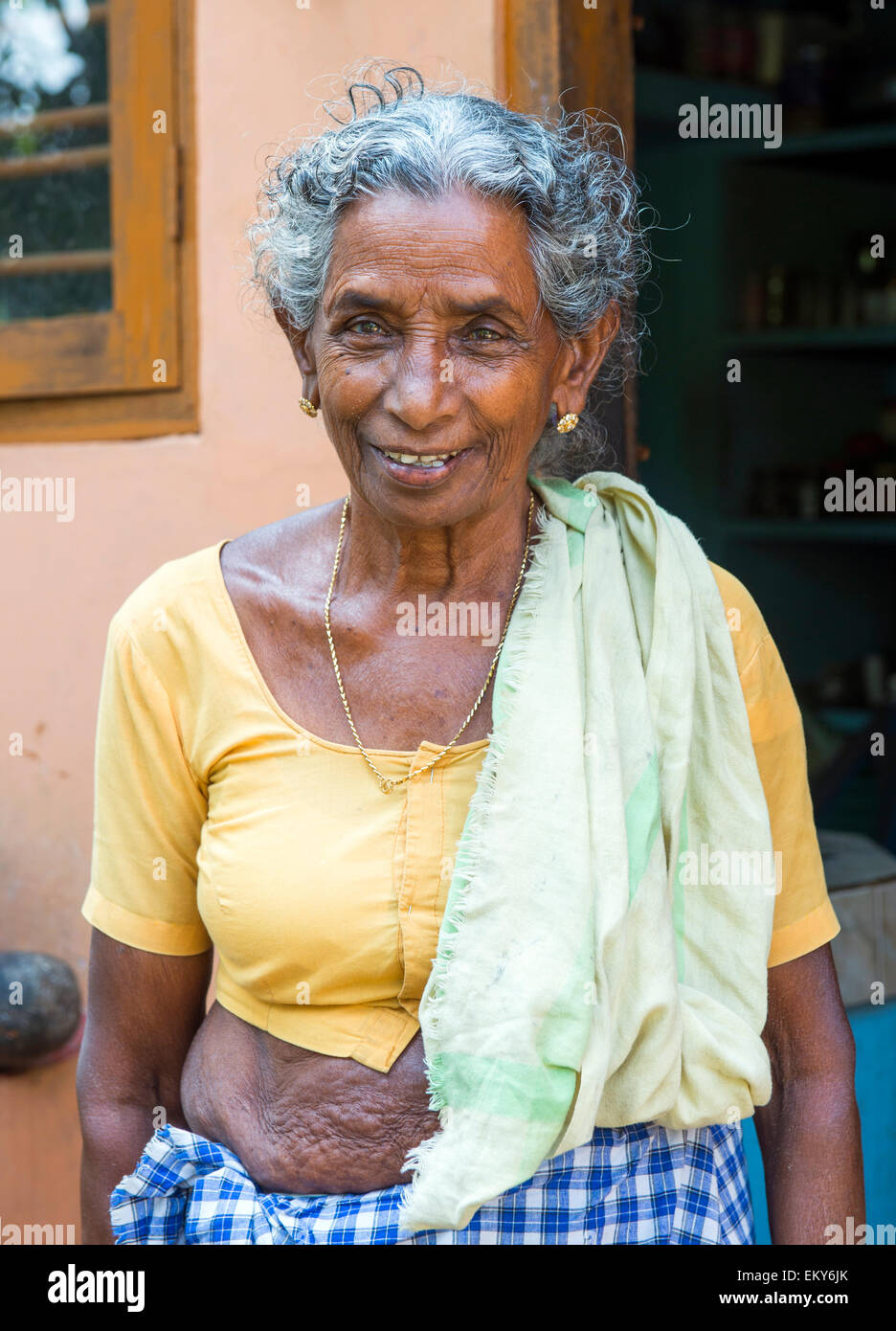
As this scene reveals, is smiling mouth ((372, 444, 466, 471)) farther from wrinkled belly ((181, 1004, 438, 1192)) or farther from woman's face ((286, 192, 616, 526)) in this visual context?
wrinkled belly ((181, 1004, 438, 1192))

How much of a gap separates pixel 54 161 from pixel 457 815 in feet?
6.28

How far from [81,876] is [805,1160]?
167 centimetres

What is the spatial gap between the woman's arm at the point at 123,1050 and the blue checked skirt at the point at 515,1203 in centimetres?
13

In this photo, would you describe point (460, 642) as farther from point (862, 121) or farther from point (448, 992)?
point (862, 121)

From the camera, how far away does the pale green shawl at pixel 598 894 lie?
1391mm

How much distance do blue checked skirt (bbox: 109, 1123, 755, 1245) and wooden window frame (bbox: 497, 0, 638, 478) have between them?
3.97ft

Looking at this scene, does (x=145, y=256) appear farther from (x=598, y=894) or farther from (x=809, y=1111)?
(x=809, y=1111)

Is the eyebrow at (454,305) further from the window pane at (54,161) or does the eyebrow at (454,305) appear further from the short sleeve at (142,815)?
the window pane at (54,161)

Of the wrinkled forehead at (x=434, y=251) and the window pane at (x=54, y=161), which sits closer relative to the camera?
the wrinkled forehead at (x=434, y=251)

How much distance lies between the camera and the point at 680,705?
152 centimetres

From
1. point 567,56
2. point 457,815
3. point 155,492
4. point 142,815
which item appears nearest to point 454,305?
point 457,815

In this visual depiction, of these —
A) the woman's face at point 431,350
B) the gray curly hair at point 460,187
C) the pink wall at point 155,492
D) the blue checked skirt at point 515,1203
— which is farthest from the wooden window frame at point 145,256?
the blue checked skirt at point 515,1203

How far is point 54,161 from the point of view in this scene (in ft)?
9.12
